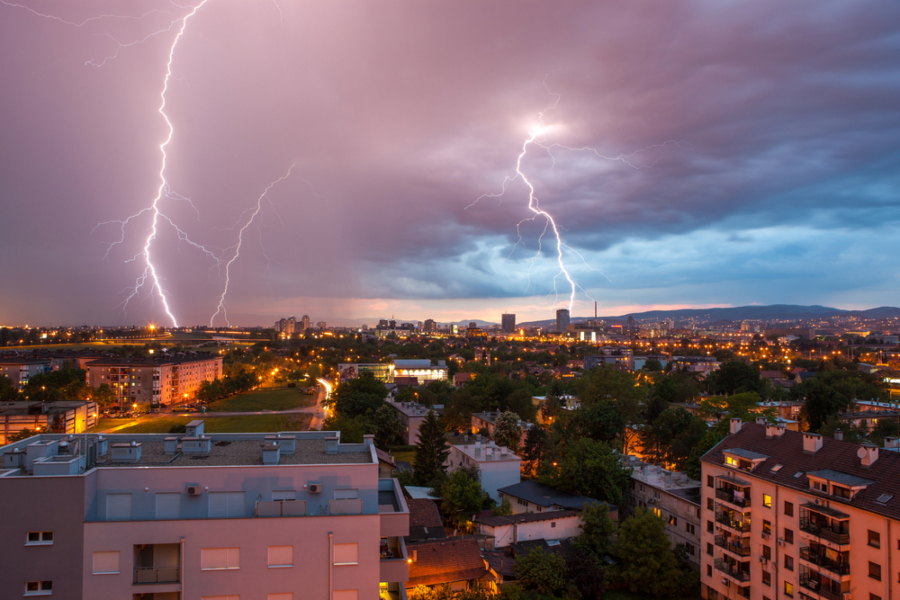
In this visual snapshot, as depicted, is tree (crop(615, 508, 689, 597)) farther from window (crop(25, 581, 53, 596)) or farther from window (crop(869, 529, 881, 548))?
window (crop(25, 581, 53, 596))

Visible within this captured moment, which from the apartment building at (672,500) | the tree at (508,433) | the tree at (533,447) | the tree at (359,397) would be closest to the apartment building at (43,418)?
the tree at (359,397)

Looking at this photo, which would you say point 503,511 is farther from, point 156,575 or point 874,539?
point 156,575

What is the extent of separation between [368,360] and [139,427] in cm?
5091

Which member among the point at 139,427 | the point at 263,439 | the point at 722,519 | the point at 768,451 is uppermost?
the point at 263,439

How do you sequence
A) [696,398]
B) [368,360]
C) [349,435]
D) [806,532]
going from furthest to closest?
[368,360]
[696,398]
[349,435]
[806,532]

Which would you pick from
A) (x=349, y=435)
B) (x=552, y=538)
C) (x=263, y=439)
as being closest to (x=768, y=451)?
(x=552, y=538)

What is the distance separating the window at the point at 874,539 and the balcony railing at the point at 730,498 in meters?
3.55

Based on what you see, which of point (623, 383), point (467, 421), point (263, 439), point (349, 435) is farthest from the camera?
point (467, 421)

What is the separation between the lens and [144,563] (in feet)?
27.0

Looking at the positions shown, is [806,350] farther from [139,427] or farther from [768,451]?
[139,427]

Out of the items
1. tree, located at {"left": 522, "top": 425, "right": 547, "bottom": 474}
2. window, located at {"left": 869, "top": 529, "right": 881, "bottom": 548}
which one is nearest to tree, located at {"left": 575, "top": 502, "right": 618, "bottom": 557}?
window, located at {"left": 869, "top": 529, "right": 881, "bottom": 548}

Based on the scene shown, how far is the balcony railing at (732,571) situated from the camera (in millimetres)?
15047

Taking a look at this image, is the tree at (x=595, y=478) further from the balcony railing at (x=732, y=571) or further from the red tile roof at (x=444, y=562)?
the red tile roof at (x=444, y=562)

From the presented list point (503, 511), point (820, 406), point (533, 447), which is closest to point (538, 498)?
point (503, 511)
